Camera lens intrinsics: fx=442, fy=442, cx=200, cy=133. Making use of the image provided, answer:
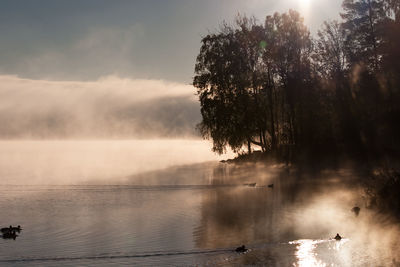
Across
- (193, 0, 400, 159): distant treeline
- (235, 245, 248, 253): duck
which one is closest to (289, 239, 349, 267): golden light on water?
(235, 245, 248, 253): duck

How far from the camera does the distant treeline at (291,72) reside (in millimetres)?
64562

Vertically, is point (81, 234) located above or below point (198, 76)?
below

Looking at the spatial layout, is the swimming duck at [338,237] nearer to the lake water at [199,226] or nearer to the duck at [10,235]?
the lake water at [199,226]

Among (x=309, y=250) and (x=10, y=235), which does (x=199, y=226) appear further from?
(x=10, y=235)

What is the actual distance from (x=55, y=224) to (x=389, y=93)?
167 ft

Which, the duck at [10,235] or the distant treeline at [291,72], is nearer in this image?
the duck at [10,235]

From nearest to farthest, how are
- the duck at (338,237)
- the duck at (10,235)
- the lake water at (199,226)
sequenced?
the lake water at (199,226), the duck at (338,237), the duck at (10,235)

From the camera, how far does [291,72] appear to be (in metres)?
68.6

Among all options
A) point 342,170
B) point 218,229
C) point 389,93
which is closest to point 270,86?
point 389,93

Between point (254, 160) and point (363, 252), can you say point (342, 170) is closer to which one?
point (254, 160)

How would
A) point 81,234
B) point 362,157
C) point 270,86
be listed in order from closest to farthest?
point 81,234, point 362,157, point 270,86

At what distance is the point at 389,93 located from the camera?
6178 centimetres

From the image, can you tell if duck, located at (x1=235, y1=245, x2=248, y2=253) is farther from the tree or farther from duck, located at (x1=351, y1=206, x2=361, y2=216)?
the tree

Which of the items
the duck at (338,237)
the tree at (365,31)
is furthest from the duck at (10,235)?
the tree at (365,31)
